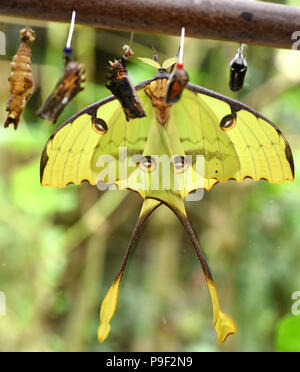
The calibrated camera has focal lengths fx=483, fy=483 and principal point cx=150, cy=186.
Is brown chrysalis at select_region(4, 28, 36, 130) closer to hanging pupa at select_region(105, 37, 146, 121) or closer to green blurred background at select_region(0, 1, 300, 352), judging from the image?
hanging pupa at select_region(105, 37, 146, 121)

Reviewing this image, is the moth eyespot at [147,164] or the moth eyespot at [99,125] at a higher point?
the moth eyespot at [99,125]

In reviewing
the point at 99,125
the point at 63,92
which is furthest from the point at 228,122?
the point at 63,92

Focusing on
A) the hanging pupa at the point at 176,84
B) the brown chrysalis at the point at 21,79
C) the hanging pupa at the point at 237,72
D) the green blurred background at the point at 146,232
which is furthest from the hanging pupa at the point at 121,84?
the green blurred background at the point at 146,232

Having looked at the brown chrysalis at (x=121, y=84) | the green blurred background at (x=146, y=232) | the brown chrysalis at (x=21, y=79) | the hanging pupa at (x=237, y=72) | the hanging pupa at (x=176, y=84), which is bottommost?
the hanging pupa at (x=176, y=84)

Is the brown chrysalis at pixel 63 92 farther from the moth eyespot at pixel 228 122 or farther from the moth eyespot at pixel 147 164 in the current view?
the moth eyespot at pixel 228 122

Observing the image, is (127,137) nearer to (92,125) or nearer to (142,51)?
(92,125)

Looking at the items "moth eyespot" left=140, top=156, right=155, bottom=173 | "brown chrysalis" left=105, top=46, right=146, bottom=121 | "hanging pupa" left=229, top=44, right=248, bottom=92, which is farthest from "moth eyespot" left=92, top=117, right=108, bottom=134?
"hanging pupa" left=229, top=44, right=248, bottom=92
